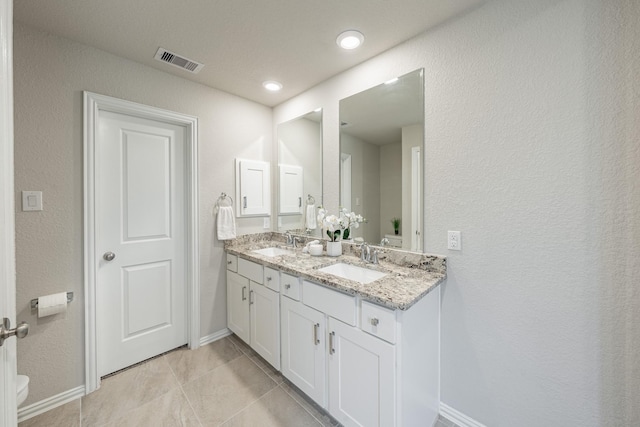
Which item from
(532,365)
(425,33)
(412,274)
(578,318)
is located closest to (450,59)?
(425,33)

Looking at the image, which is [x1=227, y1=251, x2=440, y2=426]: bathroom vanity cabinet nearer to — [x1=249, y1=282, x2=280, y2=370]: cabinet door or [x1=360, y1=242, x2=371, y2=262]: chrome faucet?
[x1=249, y1=282, x2=280, y2=370]: cabinet door

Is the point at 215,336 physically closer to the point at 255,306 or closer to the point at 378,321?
the point at 255,306

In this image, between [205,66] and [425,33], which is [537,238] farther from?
[205,66]

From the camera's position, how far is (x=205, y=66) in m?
2.02

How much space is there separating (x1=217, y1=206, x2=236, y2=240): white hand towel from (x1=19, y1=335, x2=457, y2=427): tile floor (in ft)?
3.45

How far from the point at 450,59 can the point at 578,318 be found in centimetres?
149

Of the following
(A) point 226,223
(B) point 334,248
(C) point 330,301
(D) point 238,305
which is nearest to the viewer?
(C) point 330,301

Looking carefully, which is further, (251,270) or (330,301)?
(251,270)

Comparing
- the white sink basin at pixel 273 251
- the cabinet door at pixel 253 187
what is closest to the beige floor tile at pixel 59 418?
the white sink basin at pixel 273 251

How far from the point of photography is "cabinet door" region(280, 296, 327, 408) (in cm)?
149

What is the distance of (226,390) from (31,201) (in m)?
1.74

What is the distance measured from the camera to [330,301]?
1.42 m

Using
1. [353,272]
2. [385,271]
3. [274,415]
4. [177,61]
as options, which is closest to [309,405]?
[274,415]

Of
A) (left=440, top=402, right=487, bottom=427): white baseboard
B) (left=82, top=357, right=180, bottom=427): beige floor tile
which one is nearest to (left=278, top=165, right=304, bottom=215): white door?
(left=82, top=357, right=180, bottom=427): beige floor tile
